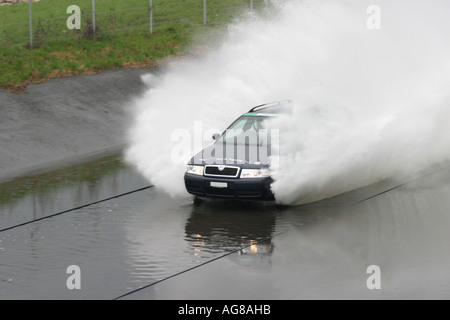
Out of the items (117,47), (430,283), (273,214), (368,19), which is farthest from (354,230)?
(117,47)

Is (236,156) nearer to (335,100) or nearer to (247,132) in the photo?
(247,132)

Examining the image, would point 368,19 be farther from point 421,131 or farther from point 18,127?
point 18,127

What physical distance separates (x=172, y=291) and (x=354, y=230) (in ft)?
13.1

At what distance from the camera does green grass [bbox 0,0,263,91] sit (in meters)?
26.3

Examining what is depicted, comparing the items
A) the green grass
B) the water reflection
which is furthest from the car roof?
the green grass

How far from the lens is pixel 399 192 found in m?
16.9

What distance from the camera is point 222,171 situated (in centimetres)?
1544

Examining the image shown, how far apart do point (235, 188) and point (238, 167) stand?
1.14 feet

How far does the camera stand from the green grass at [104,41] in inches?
1035
